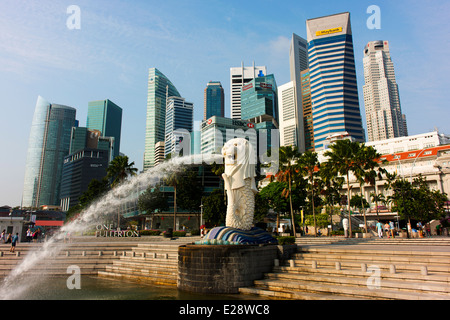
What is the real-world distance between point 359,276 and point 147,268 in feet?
44.4

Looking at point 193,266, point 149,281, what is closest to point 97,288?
point 149,281

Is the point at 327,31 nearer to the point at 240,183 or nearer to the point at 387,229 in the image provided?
the point at 387,229

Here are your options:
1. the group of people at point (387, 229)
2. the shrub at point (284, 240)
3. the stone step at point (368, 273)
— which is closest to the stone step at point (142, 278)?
the stone step at point (368, 273)

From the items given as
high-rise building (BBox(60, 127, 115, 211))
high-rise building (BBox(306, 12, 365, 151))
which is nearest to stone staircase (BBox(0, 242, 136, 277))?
high-rise building (BBox(306, 12, 365, 151))

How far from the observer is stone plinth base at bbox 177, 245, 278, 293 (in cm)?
1455

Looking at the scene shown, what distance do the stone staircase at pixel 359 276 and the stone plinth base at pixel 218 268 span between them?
67 centimetres

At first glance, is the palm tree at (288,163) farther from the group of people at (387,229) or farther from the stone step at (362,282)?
the stone step at (362,282)

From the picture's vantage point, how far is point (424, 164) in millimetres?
77438

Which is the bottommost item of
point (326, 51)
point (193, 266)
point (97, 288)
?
point (97, 288)

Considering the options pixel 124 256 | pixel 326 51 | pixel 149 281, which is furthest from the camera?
pixel 326 51
